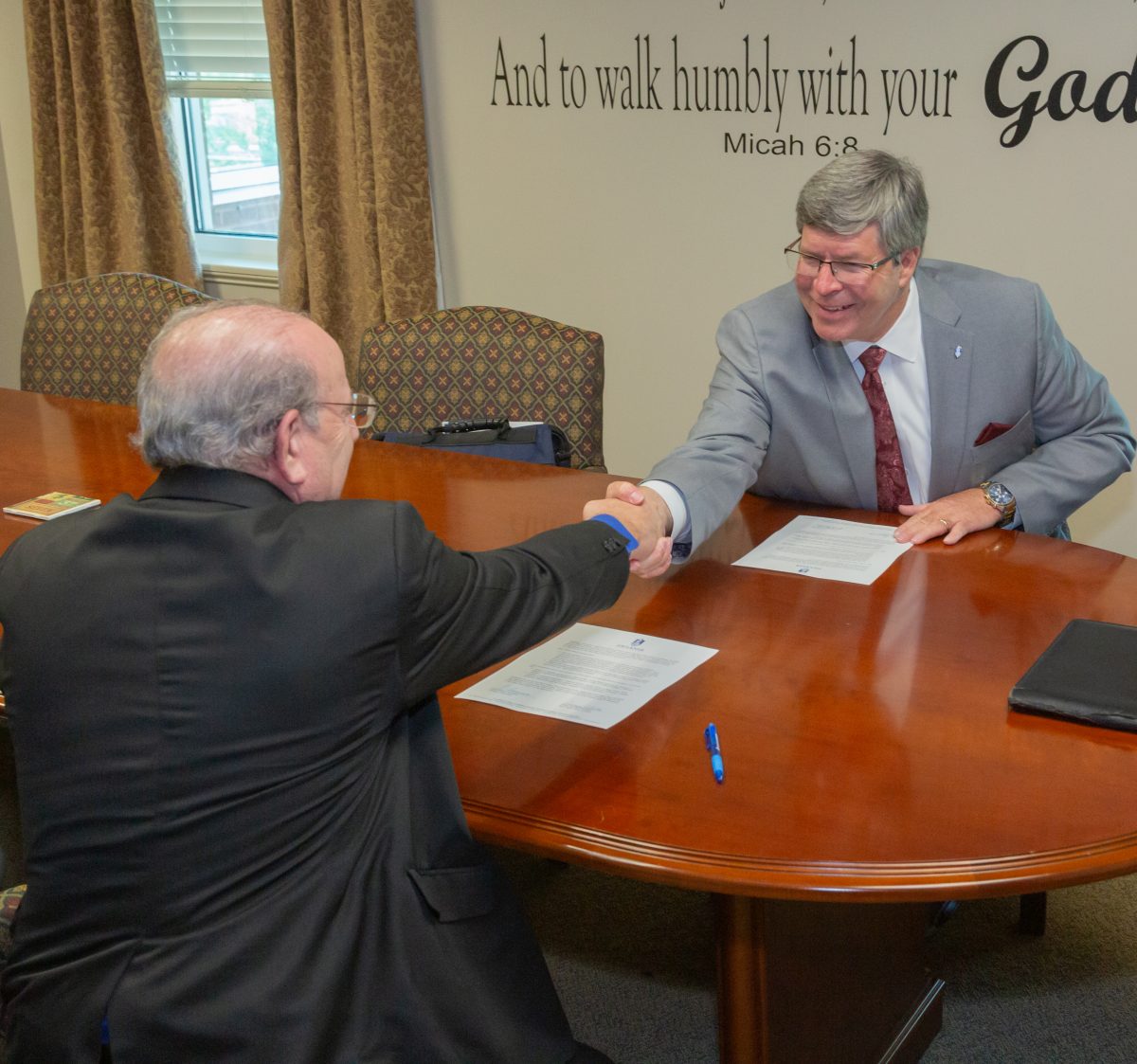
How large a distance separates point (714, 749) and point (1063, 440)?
123 cm

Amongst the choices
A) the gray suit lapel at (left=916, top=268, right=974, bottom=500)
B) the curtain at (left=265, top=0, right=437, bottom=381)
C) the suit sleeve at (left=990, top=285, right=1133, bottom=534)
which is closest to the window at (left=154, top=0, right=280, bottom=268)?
the curtain at (left=265, top=0, right=437, bottom=381)

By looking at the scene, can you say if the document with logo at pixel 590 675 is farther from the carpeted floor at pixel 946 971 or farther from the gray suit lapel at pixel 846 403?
the carpeted floor at pixel 946 971

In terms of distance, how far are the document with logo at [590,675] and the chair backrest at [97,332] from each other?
6.71ft

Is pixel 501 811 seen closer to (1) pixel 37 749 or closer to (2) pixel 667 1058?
(1) pixel 37 749

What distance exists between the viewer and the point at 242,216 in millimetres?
5316

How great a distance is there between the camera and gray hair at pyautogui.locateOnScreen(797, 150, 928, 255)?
2.17 m

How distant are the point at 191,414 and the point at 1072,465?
1676 mm

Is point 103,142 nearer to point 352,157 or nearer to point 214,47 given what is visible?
point 214,47

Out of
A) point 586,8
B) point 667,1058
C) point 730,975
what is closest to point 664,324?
point 586,8

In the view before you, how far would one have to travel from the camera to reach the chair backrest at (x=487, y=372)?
3.08 meters

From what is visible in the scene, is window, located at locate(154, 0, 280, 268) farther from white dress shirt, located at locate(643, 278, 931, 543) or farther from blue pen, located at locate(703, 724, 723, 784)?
blue pen, located at locate(703, 724, 723, 784)

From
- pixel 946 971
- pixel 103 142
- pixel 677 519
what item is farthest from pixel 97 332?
pixel 946 971

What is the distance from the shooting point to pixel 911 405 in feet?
7.97

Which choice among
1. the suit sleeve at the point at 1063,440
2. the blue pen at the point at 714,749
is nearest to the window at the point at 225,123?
the suit sleeve at the point at 1063,440
